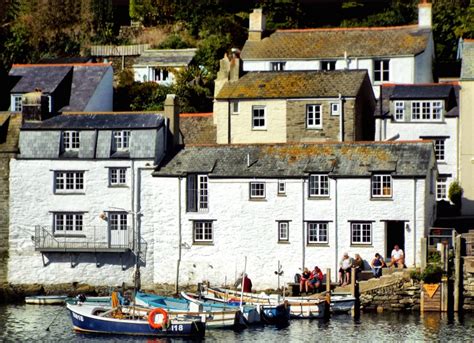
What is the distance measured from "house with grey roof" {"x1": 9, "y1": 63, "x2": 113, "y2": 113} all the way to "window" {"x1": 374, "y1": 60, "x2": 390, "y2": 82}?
1600 centimetres

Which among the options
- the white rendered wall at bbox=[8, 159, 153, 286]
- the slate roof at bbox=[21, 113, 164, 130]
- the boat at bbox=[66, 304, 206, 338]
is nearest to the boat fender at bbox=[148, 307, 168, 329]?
the boat at bbox=[66, 304, 206, 338]

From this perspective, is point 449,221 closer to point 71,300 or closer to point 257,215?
point 257,215

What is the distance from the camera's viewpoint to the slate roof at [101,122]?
86.9 metres

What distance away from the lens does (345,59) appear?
102125 millimetres

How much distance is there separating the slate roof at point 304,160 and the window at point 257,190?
47 centimetres

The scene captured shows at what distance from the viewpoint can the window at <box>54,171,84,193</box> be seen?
3428 inches

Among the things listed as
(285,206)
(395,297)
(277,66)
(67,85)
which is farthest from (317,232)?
(277,66)

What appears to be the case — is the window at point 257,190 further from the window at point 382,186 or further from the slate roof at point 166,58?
the slate roof at point 166,58

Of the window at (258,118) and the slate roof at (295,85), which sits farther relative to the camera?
the window at (258,118)

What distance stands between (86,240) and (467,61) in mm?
24581

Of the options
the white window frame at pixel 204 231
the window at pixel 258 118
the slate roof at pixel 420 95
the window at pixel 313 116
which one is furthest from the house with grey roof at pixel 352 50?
the white window frame at pixel 204 231

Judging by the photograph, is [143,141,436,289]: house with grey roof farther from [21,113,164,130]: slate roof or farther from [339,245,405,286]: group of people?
[21,113,164,130]: slate roof

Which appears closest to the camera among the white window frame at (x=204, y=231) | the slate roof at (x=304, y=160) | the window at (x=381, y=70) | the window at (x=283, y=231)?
the slate roof at (x=304, y=160)

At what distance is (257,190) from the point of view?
84.8 metres
